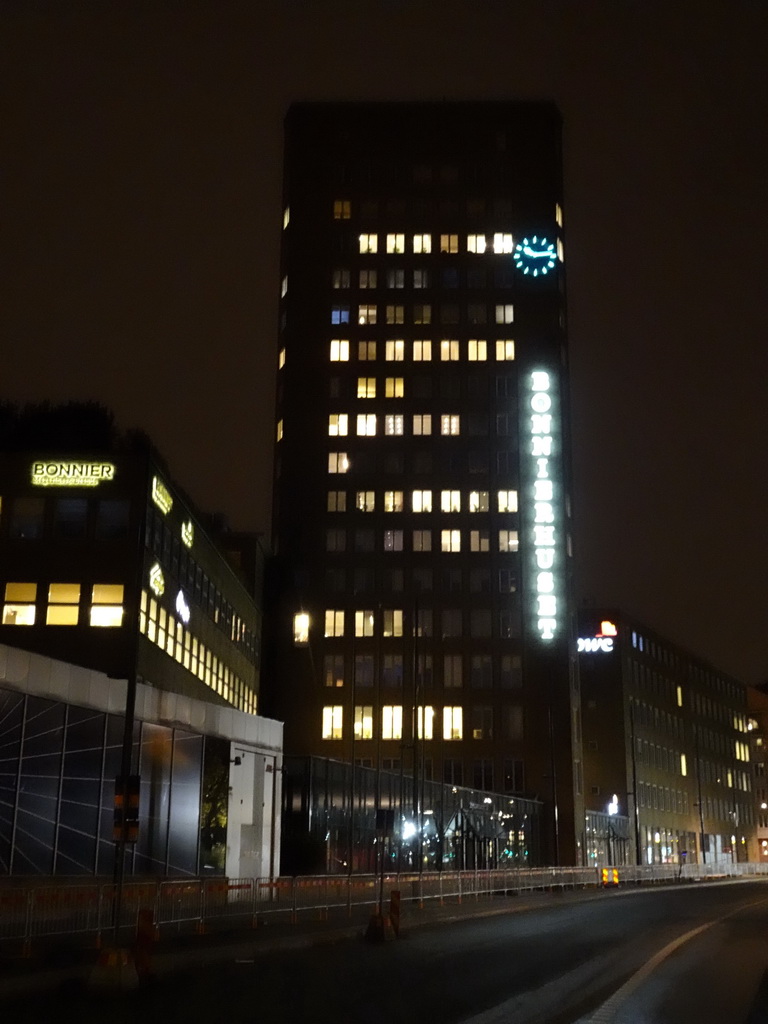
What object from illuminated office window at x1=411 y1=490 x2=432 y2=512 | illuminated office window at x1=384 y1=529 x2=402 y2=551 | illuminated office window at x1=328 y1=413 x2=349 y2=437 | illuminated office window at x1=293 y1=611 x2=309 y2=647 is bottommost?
illuminated office window at x1=293 y1=611 x2=309 y2=647

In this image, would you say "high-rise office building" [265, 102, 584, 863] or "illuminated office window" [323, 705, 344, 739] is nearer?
"illuminated office window" [323, 705, 344, 739]

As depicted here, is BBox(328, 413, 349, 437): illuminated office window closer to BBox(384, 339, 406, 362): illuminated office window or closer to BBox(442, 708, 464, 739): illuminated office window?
BBox(384, 339, 406, 362): illuminated office window

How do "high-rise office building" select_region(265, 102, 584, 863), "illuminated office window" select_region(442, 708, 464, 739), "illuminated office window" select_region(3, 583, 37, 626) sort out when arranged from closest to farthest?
"illuminated office window" select_region(3, 583, 37, 626) < "illuminated office window" select_region(442, 708, 464, 739) < "high-rise office building" select_region(265, 102, 584, 863)

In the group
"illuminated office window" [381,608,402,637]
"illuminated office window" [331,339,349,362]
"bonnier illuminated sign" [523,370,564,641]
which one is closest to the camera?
"bonnier illuminated sign" [523,370,564,641]

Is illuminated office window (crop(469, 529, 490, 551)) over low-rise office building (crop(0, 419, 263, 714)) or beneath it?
over

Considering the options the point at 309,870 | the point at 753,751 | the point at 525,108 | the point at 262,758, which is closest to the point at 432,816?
the point at 309,870

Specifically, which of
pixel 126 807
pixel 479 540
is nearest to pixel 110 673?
pixel 126 807

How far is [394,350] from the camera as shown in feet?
361

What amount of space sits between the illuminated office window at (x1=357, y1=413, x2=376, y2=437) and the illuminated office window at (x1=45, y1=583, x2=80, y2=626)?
57447 mm

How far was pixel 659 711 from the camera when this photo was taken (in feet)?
454

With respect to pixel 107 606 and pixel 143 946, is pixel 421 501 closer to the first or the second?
pixel 107 606

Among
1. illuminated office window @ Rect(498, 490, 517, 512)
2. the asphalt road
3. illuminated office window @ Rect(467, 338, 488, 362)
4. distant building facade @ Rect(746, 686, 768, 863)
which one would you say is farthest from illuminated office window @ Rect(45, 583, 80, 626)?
distant building facade @ Rect(746, 686, 768, 863)

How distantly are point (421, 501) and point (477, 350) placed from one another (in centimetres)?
1491

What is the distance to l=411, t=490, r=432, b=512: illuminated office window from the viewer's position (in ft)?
348
